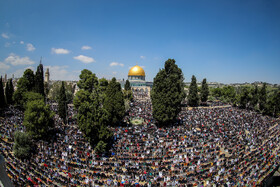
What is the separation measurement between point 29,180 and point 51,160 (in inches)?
140

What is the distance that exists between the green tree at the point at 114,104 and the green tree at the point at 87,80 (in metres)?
7.79

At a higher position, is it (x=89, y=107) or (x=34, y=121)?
(x=89, y=107)

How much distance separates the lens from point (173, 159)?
60.6ft

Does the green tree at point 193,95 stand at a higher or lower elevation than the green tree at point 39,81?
lower

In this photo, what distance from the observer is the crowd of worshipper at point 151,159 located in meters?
15.6

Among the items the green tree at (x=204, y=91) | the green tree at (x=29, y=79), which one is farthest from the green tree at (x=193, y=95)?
the green tree at (x=29, y=79)

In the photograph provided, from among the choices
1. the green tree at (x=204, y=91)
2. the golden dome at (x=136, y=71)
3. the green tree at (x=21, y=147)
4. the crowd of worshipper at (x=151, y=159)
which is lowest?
the crowd of worshipper at (x=151, y=159)

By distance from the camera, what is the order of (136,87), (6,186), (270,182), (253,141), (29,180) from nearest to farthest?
1. (6,186)
2. (29,180)
3. (270,182)
4. (253,141)
5. (136,87)

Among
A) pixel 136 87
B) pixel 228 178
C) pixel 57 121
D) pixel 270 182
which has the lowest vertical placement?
pixel 270 182

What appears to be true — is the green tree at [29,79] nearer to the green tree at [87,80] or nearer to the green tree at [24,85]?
the green tree at [24,85]

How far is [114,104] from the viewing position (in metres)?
28.7

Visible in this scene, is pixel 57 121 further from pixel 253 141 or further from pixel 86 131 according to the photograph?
pixel 253 141

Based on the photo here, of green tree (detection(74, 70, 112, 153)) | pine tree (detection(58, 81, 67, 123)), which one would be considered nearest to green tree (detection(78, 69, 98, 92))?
pine tree (detection(58, 81, 67, 123))

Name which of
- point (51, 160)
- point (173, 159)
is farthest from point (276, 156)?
point (51, 160)
